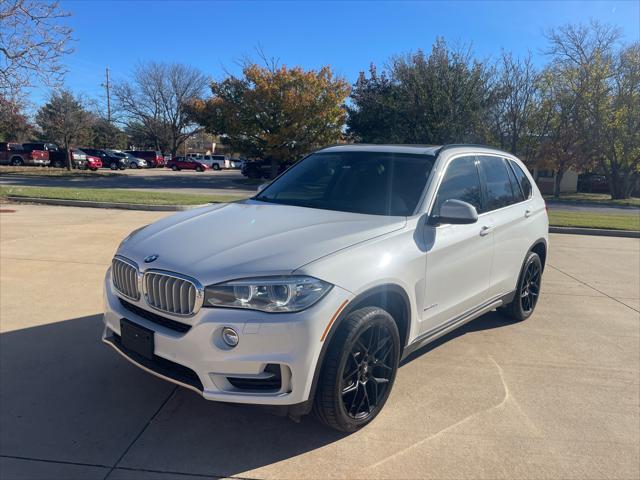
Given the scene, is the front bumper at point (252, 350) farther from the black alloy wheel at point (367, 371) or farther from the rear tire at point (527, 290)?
the rear tire at point (527, 290)

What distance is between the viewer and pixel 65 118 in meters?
36.8

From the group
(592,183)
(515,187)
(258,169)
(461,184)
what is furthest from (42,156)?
(592,183)

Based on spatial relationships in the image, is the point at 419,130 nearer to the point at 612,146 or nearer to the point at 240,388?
the point at 612,146

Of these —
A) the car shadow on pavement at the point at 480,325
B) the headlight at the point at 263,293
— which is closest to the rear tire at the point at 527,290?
the car shadow on pavement at the point at 480,325

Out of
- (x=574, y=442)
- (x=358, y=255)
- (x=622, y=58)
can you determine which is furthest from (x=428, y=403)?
(x=622, y=58)

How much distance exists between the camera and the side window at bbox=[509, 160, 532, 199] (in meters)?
5.27

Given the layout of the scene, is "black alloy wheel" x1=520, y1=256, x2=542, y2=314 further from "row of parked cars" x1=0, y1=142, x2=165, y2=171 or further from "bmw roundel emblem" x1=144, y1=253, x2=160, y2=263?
"row of parked cars" x1=0, y1=142, x2=165, y2=171

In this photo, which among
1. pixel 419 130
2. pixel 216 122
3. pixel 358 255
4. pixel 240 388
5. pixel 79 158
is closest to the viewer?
pixel 240 388

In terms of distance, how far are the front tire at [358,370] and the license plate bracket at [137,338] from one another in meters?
1.01

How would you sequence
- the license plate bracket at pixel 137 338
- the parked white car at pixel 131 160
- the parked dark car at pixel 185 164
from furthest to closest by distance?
the parked dark car at pixel 185 164 < the parked white car at pixel 131 160 < the license plate bracket at pixel 137 338

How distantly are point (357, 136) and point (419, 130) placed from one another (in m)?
7.56

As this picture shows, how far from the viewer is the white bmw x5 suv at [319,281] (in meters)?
2.62

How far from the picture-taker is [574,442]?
3148mm

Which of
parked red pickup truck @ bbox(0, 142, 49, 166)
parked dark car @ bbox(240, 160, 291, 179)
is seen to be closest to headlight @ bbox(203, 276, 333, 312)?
parked dark car @ bbox(240, 160, 291, 179)
